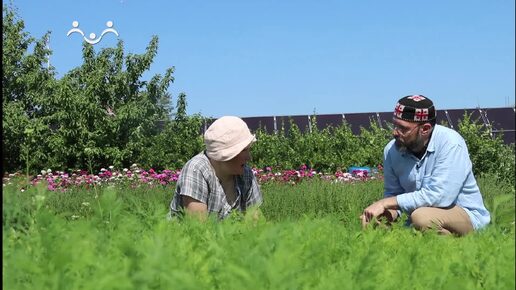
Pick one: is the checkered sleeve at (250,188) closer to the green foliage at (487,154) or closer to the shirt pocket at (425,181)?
the shirt pocket at (425,181)

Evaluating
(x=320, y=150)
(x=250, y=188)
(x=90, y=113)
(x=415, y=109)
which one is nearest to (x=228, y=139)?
(x=250, y=188)

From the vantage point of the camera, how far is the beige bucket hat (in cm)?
448

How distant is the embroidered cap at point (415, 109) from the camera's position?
497 centimetres

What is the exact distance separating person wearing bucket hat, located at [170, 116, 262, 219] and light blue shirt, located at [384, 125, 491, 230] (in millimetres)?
1102

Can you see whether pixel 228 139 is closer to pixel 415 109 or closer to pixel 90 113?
pixel 415 109

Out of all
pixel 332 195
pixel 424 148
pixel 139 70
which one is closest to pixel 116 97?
pixel 139 70

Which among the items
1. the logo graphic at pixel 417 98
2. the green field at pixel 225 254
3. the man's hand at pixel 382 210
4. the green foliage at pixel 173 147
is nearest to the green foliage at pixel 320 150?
the green foliage at pixel 173 147

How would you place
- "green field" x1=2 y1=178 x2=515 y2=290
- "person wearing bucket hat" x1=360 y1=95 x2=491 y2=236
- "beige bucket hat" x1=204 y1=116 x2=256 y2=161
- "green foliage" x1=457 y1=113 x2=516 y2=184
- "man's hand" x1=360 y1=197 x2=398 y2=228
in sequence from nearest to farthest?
"green field" x1=2 y1=178 x2=515 y2=290 < "beige bucket hat" x1=204 y1=116 x2=256 y2=161 < "man's hand" x1=360 y1=197 x2=398 y2=228 < "person wearing bucket hat" x1=360 y1=95 x2=491 y2=236 < "green foliage" x1=457 y1=113 x2=516 y2=184

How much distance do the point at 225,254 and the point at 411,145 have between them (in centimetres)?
345

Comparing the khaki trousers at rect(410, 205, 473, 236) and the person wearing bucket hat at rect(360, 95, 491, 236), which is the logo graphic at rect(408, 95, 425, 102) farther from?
the khaki trousers at rect(410, 205, 473, 236)

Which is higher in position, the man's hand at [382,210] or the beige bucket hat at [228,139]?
the beige bucket hat at [228,139]

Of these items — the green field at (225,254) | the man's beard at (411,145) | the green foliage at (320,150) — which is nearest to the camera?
the green field at (225,254)

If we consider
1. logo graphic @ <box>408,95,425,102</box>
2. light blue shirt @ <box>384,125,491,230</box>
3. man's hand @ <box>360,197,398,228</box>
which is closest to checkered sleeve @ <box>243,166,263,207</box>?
man's hand @ <box>360,197,398,228</box>

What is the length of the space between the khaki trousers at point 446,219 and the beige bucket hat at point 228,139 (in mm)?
1141
